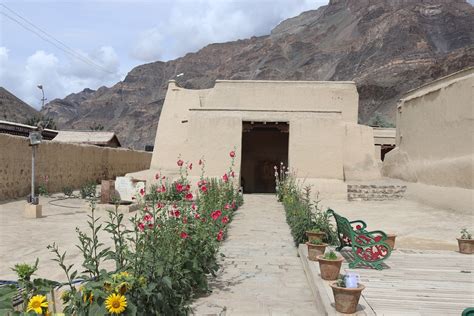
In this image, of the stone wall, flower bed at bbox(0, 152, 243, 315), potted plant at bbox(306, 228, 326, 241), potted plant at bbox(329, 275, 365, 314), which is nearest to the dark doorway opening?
the stone wall

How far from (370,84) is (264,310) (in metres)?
61.1

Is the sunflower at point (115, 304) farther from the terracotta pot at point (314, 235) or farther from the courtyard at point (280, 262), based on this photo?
the terracotta pot at point (314, 235)

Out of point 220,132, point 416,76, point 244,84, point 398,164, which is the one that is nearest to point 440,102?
point 398,164

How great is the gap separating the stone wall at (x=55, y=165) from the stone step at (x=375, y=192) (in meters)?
10.6

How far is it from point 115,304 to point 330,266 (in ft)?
A: 9.39

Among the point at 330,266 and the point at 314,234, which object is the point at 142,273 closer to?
the point at 330,266

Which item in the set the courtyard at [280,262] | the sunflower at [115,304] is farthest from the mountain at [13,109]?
the sunflower at [115,304]

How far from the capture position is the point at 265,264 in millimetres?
6227

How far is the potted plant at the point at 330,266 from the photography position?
4.98 metres

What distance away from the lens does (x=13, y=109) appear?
3644cm

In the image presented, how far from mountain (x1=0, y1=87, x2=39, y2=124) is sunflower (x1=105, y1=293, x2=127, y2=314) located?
36322 mm

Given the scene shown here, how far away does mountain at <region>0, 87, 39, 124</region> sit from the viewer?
3500cm

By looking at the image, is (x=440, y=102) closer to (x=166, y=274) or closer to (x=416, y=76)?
(x=166, y=274)

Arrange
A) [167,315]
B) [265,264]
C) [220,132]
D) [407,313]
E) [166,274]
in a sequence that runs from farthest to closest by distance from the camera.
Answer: [220,132] < [265,264] < [407,313] < [166,274] < [167,315]
